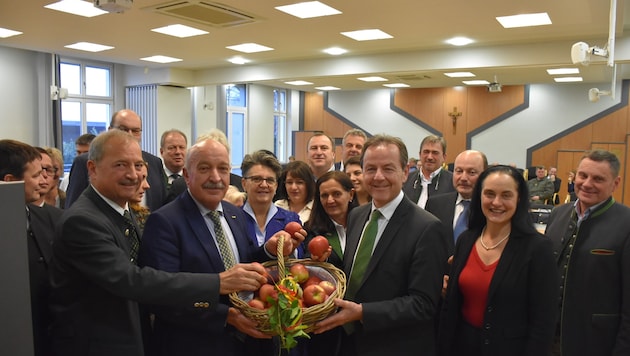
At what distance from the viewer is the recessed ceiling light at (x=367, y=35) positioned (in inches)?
276

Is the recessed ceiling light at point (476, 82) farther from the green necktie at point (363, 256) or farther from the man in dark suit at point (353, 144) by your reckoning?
the green necktie at point (363, 256)

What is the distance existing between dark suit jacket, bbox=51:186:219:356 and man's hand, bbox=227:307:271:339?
8 cm

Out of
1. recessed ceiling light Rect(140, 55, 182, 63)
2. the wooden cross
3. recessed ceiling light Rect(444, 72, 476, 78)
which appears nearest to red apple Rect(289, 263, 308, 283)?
recessed ceiling light Rect(140, 55, 182, 63)

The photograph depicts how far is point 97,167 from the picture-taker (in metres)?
1.83

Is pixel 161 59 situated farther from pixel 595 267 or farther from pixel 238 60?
pixel 595 267

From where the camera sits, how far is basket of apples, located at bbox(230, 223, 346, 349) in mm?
1525

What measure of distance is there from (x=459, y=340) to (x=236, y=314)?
3.62 ft

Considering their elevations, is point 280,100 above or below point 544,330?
above

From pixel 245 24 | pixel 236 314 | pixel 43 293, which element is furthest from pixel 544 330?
pixel 245 24

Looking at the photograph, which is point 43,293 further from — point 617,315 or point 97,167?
point 617,315

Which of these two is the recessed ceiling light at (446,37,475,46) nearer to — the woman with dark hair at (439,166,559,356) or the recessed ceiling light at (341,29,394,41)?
the recessed ceiling light at (341,29,394,41)

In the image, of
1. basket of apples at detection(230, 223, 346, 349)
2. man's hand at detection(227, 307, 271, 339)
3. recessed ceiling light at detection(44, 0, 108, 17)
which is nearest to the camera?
basket of apples at detection(230, 223, 346, 349)

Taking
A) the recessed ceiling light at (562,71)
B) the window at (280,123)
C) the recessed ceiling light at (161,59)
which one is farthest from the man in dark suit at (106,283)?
the window at (280,123)

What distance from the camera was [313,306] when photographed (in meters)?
1.61
